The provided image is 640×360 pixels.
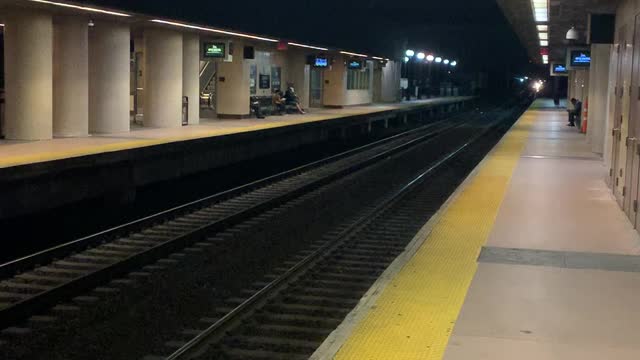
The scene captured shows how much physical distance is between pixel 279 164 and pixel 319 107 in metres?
19.1

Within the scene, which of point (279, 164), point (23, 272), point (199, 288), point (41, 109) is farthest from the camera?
point (279, 164)

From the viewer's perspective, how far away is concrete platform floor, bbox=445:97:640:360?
598cm

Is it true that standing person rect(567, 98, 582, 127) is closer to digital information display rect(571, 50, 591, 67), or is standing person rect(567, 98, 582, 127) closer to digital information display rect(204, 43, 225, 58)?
digital information display rect(571, 50, 591, 67)

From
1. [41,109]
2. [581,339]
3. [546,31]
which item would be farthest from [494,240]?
[546,31]

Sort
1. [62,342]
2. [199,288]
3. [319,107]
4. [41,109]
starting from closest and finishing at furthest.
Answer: [62,342]
[199,288]
[41,109]
[319,107]

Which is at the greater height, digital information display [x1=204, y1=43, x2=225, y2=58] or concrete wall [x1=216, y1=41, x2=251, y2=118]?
digital information display [x1=204, y1=43, x2=225, y2=58]

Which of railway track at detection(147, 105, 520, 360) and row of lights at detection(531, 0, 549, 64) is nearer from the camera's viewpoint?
railway track at detection(147, 105, 520, 360)

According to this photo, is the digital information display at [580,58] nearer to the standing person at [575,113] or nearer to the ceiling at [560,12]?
the ceiling at [560,12]

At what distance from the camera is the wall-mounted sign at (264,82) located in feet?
116

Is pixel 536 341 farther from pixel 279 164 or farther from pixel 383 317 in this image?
pixel 279 164

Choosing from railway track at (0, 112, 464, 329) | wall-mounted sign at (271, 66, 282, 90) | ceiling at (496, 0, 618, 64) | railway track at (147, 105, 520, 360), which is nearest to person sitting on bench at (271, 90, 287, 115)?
wall-mounted sign at (271, 66, 282, 90)

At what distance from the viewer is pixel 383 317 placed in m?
6.81

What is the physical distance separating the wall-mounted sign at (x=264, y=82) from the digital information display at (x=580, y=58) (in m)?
12.1

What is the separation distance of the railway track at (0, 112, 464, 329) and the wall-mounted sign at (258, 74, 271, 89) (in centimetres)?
1678
